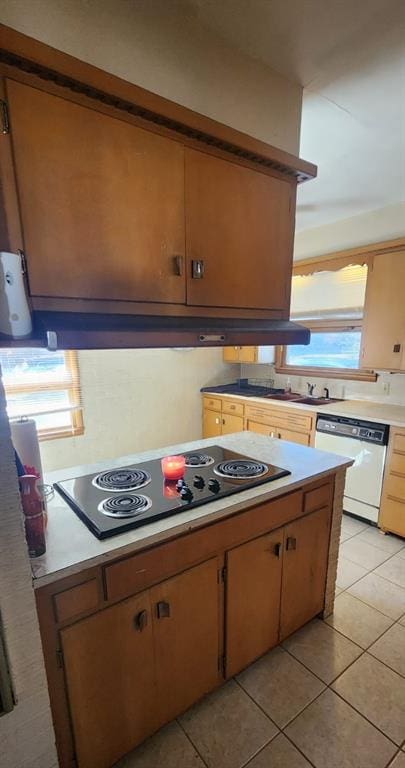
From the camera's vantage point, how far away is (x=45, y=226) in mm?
959

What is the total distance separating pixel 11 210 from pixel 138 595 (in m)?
1.24

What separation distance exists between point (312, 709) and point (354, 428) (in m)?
1.85

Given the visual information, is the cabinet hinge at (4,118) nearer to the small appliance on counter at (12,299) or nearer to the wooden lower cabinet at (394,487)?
the small appliance on counter at (12,299)

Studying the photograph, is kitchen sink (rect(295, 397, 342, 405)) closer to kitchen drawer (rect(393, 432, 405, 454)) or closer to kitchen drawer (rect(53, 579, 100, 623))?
kitchen drawer (rect(393, 432, 405, 454))

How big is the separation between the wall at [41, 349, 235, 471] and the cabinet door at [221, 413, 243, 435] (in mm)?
396

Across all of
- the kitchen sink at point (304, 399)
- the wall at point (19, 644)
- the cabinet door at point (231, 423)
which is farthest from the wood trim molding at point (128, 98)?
the cabinet door at point (231, 423)

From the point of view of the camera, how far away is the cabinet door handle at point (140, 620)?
1.11 m

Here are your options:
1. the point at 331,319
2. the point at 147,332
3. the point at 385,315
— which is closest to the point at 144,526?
the point at 147,332

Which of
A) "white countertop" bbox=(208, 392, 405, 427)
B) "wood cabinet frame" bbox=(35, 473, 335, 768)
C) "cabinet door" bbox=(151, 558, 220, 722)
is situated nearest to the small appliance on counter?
"wood cabinet frame" bbox=(35, 473, 335, 768)

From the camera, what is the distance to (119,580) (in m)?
1.05

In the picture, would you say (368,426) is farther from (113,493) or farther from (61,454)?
(61,454)

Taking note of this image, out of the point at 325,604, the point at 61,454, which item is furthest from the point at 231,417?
the point at 325,604

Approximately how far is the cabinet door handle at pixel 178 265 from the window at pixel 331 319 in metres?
2.50

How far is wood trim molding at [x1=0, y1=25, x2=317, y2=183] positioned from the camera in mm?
845
